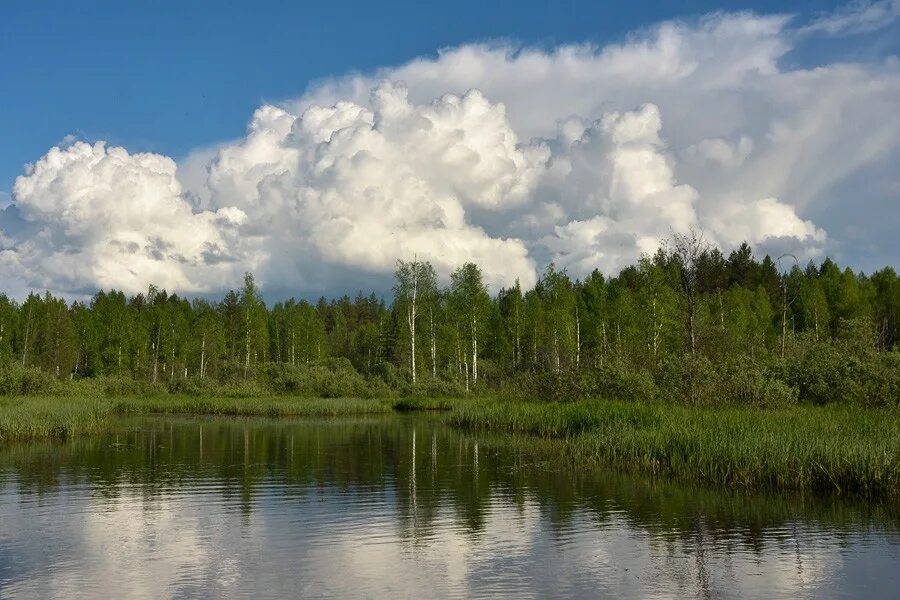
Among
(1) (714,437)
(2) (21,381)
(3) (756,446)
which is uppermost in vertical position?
(2) (21,381)

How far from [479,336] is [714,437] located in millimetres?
54929

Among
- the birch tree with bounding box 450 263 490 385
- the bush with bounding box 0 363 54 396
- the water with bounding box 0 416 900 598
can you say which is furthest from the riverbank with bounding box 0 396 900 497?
the birch tree with bounding box 450 263 490 385

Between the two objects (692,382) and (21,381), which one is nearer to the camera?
(692,382)

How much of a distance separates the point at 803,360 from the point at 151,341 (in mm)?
75688

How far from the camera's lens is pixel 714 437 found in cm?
2214

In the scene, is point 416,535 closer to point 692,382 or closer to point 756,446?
point 756,446

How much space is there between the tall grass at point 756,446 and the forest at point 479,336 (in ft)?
25.9

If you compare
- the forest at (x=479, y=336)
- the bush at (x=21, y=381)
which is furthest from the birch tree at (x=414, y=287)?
the bush at (x=21, y=381)

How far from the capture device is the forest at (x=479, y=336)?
157 feet

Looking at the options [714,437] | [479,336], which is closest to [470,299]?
[479,336]

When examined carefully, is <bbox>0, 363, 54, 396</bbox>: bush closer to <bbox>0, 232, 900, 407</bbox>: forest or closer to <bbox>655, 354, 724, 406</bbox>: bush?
<bbox>0, 232, 900, 407</bbox>: forest

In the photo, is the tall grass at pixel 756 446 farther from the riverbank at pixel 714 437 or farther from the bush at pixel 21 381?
the bush at pixel 21 381

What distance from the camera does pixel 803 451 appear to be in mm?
19562

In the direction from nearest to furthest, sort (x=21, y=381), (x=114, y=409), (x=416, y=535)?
1. (x=416, y=535)
2. (x=21, y=381)
3. (x=114, y=409)
